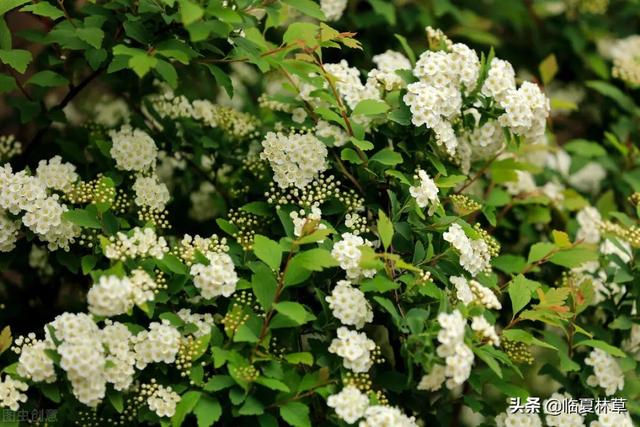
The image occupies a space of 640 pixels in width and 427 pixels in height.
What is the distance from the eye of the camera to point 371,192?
2.37m

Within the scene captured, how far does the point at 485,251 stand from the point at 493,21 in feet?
5.96

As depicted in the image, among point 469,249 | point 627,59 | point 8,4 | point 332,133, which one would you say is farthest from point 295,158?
point 627,59

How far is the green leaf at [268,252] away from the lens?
196 cm

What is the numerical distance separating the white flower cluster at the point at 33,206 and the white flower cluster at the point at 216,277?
1.44 feet

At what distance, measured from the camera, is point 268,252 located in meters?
1.97

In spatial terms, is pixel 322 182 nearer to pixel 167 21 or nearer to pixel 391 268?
pixel 391 268

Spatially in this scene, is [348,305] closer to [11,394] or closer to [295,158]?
[295,158]

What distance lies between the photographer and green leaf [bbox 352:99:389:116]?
2207 millimetres

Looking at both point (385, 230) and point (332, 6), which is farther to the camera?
point (332, 6)

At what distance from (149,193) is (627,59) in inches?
83.4

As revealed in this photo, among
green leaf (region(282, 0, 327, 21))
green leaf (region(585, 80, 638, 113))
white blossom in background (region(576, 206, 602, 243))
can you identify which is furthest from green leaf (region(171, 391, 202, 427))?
green leaf (region(585, 80, 638, 113))

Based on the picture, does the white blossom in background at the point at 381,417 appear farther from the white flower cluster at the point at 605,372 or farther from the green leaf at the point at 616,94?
the green leaf at the point at 616,94

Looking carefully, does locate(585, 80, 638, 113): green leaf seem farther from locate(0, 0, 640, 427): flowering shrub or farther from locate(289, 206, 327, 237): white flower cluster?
locate(289, 206, 327, 237): white flower cluster

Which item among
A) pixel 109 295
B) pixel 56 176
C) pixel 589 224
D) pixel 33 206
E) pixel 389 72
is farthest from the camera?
pixel 589 224
